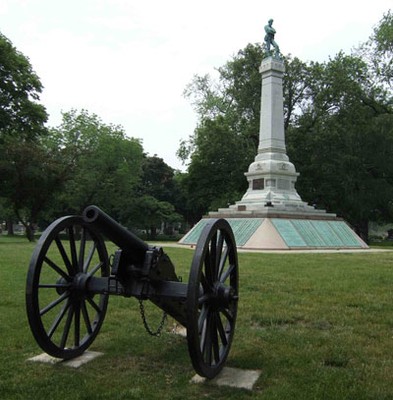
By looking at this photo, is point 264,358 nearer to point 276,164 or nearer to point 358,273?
point 358,273

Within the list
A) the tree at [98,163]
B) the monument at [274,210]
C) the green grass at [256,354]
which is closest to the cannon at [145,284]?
the green grass at [256,354]

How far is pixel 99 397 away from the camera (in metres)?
3.54

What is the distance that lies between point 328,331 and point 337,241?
1596 centimetres

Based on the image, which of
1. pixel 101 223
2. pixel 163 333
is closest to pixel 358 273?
pixel 163 333

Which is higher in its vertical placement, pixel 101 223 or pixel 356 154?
pixel 356 154

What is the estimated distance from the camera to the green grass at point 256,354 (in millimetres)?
3639

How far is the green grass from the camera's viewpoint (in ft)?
11.9

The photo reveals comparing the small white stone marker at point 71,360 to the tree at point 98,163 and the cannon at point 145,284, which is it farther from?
the tree at point 98,163

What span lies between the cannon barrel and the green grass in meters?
1.00

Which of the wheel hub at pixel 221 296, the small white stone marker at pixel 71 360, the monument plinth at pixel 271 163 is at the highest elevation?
the monument plinth at pixel 271 163

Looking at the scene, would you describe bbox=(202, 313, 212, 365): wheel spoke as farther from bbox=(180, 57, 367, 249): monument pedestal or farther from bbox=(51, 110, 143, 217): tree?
bbox=(51, 110, 143, 217): tree

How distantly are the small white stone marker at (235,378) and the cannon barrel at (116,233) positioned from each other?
3.66 feet

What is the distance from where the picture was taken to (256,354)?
456 cm

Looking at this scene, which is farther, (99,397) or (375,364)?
(375,364)
